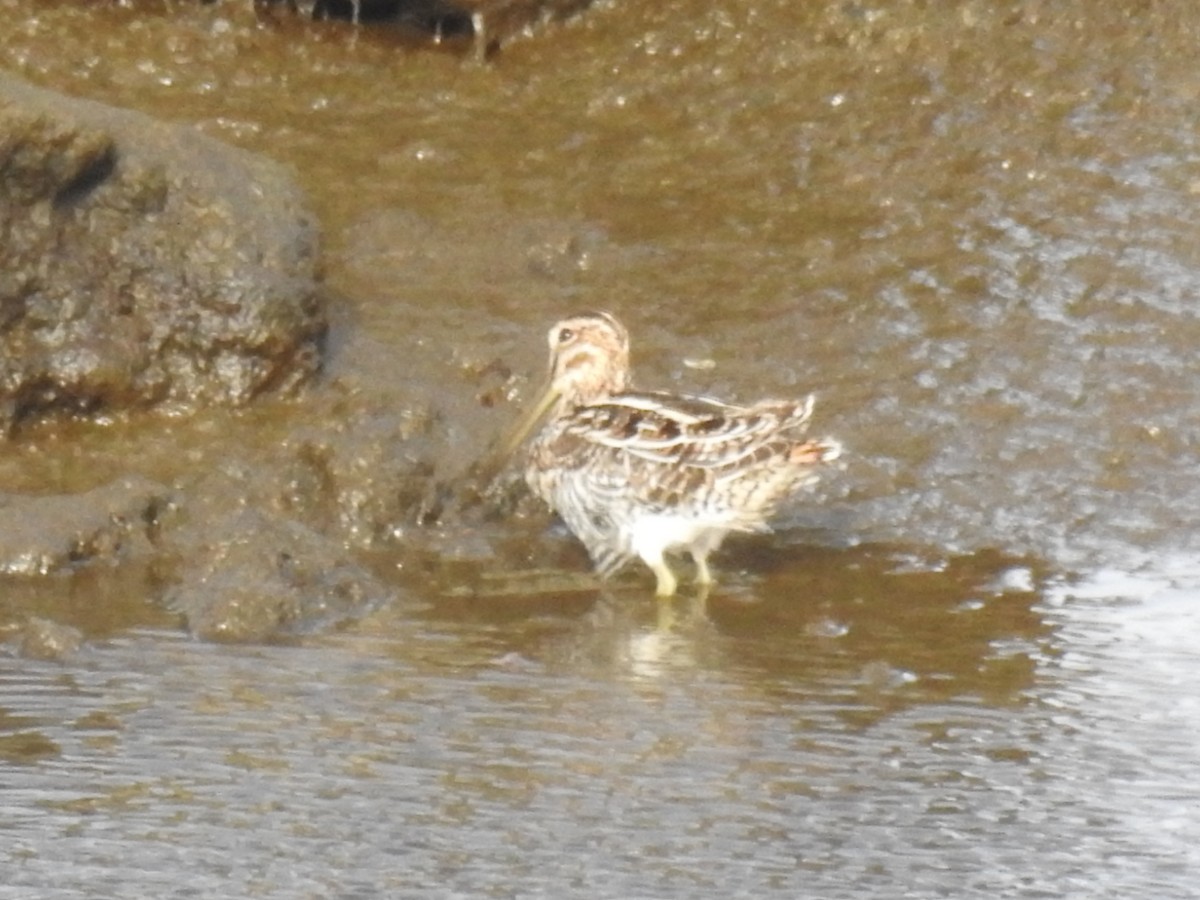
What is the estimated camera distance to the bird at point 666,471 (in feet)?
21.1

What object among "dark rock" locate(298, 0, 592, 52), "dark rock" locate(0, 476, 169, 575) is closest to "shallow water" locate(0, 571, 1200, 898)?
"dark rock" locate(0, 476, 169, 575)

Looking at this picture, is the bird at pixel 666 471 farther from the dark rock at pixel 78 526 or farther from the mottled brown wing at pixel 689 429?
the dark rock at pixel 78 526

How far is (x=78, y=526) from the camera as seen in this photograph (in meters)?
6.39

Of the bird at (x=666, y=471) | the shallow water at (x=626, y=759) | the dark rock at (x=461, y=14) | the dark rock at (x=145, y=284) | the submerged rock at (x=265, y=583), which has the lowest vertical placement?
the shallow water at (x=626, y=759)

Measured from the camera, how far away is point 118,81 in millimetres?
9062

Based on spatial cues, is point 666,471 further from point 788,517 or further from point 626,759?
point 626,759

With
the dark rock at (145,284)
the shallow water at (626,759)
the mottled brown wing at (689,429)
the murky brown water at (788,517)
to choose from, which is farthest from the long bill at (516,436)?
the shallow water at (626,759)

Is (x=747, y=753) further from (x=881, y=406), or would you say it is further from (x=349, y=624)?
(x=881, y=406)

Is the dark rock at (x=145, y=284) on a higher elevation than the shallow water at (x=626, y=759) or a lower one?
higher

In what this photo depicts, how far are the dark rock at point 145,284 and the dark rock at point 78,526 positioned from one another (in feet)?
2.47

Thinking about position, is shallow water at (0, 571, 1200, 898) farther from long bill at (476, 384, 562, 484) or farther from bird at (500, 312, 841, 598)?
long bill at (476, 384, 562, 484)

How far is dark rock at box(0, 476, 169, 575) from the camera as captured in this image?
20.6ft

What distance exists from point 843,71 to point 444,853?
5104 mm

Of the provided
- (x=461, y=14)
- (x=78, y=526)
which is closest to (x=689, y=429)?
(x=78, y=526)
